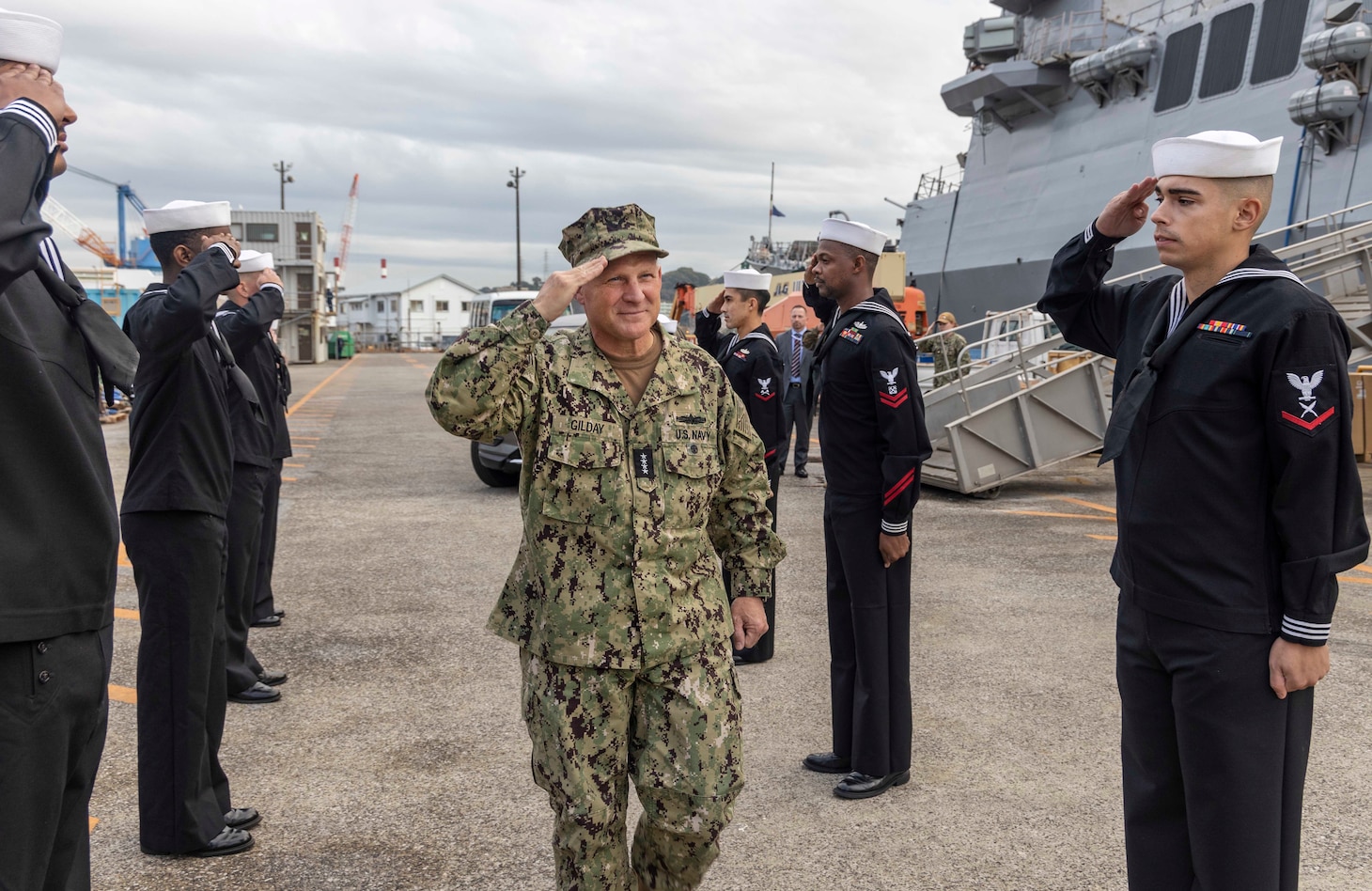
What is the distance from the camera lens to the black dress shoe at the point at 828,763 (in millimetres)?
4465

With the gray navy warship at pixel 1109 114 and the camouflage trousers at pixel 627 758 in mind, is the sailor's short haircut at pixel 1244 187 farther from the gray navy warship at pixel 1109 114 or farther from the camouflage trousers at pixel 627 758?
the gray navy warship at pixel 1109 114

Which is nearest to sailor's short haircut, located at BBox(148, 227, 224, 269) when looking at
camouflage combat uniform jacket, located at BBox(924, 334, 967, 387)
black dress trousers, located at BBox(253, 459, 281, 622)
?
black dress trousers, located at BBox(253, 459, 281, 622)

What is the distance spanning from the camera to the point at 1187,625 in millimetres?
2611

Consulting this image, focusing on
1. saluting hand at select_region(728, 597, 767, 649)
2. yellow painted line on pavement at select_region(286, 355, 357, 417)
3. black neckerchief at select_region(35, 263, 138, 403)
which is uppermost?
black neckerchief at select_region(35, 263, 138, 403)

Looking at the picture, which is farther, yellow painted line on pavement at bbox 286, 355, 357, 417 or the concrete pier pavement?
yellow painted line on pavement at bbox 286, 355, 357, 417

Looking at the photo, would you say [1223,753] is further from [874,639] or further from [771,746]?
[771,746]

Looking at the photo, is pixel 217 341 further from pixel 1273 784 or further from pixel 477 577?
pixel 477 577

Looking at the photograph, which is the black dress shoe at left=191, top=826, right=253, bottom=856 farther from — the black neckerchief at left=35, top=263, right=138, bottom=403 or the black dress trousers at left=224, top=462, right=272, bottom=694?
the black neckerchief at left=35, top=263, right=138, bottom=403

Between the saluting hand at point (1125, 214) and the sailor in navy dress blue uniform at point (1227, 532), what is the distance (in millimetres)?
165

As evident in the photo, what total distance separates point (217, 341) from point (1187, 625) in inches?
131

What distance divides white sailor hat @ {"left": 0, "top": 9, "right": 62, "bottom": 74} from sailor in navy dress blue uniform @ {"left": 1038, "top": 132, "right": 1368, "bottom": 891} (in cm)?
259

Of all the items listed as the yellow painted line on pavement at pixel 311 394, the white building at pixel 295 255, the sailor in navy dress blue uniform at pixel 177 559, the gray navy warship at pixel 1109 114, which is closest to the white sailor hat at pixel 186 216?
the sailor in navy dress blue uniform at pixel 177 559

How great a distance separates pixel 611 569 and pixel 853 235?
2291 mm

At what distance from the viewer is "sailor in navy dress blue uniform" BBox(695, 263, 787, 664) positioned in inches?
254
